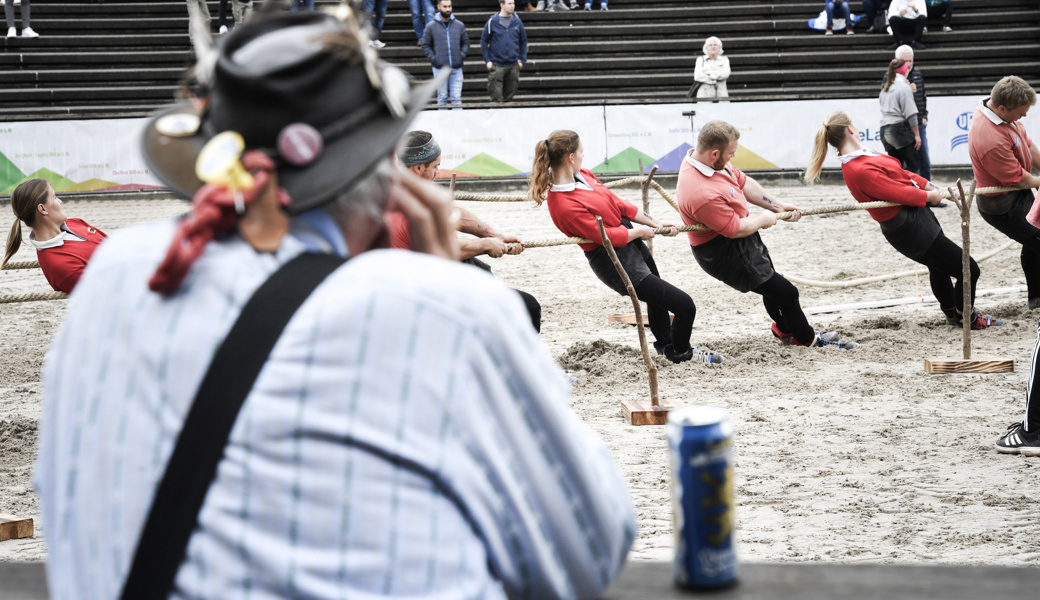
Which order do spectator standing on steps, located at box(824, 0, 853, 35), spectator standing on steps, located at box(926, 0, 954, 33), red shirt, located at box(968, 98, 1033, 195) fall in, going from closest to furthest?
red shirt, located at box(968, 98, 1033, 195) → spectator standing on steps, located at box(926, 0, 954, 33) → spectator standing on steps, located at box(824, 0, 853, 35)

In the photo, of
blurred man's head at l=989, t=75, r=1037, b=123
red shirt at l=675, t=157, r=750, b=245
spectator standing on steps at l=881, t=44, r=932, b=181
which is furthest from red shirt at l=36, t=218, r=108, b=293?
spectator standing on steps at l=881, t=44, r=932, b=181

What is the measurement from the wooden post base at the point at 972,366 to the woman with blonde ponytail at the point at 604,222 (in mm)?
1771

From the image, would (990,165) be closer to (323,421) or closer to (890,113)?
(890,113)

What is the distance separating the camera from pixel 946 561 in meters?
3.84

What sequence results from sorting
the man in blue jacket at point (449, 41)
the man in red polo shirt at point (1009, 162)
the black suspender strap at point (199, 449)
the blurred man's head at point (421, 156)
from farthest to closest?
the man in blue jacket at point (449, 41), the man in red polo shirt at point (1009, 162), the blurred man's head at point (421, 156), the black suspender strap at point (199, 449)

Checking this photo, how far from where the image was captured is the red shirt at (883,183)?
7.83 metres

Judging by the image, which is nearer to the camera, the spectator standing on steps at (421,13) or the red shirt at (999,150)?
the red shirt at (999,150)

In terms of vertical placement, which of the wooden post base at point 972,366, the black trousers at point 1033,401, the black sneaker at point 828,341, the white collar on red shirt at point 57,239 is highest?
the white collar on red shirt at point 57,239

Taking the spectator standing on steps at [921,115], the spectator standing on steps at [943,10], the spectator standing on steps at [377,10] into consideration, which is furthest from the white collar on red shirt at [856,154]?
the spectator standing on steps at [943,10]

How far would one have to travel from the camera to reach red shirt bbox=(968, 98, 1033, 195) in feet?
26.9

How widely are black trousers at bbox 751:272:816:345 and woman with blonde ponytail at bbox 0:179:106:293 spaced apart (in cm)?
491

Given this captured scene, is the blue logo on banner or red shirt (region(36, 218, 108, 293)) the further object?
the blue logo on banner

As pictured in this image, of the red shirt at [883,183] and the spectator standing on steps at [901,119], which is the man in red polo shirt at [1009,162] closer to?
the red shirt at [883,183]

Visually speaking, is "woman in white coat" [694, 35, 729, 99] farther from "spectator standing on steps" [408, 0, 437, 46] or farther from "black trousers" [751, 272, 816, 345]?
"black trousers" [751, 272, 816, 345]
